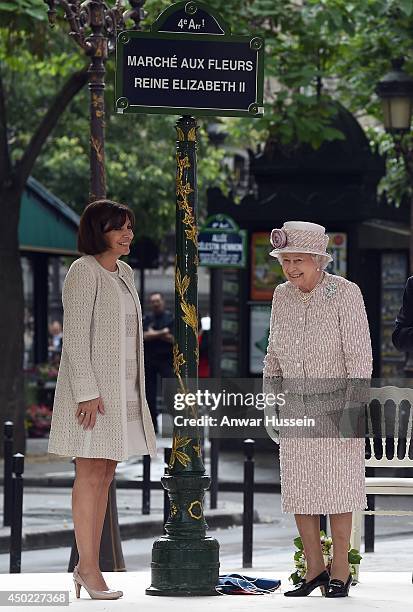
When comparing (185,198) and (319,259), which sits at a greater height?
(185,198)

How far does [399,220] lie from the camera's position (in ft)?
75.5

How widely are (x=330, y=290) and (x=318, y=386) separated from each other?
1.53ft

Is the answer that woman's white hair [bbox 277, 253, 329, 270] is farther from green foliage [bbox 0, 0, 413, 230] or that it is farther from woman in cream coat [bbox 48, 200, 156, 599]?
green foliage [bbox 0, 0, 413, 230]

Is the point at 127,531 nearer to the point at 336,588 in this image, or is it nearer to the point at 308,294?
the point at 336,588

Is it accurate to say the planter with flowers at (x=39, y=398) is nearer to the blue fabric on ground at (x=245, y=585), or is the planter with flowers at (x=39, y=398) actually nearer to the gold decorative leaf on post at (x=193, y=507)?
the blue fabric on ground at (x=245, y=585)

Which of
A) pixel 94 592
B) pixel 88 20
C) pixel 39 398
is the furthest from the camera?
pixel 39 398

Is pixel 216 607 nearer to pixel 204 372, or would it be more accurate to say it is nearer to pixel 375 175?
pixel 375 175

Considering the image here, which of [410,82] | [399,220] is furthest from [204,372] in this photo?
[410,82]

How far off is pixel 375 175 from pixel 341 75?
65.7 inches

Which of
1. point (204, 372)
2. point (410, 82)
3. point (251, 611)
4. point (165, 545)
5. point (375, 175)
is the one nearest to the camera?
point (251, 611)

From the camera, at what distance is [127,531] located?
1588 centimetres

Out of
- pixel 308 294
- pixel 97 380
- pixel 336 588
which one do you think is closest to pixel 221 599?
pixel 336 588

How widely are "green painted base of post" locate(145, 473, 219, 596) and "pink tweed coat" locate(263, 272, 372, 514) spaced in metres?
0.51

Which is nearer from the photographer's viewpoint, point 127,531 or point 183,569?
point 183,569
